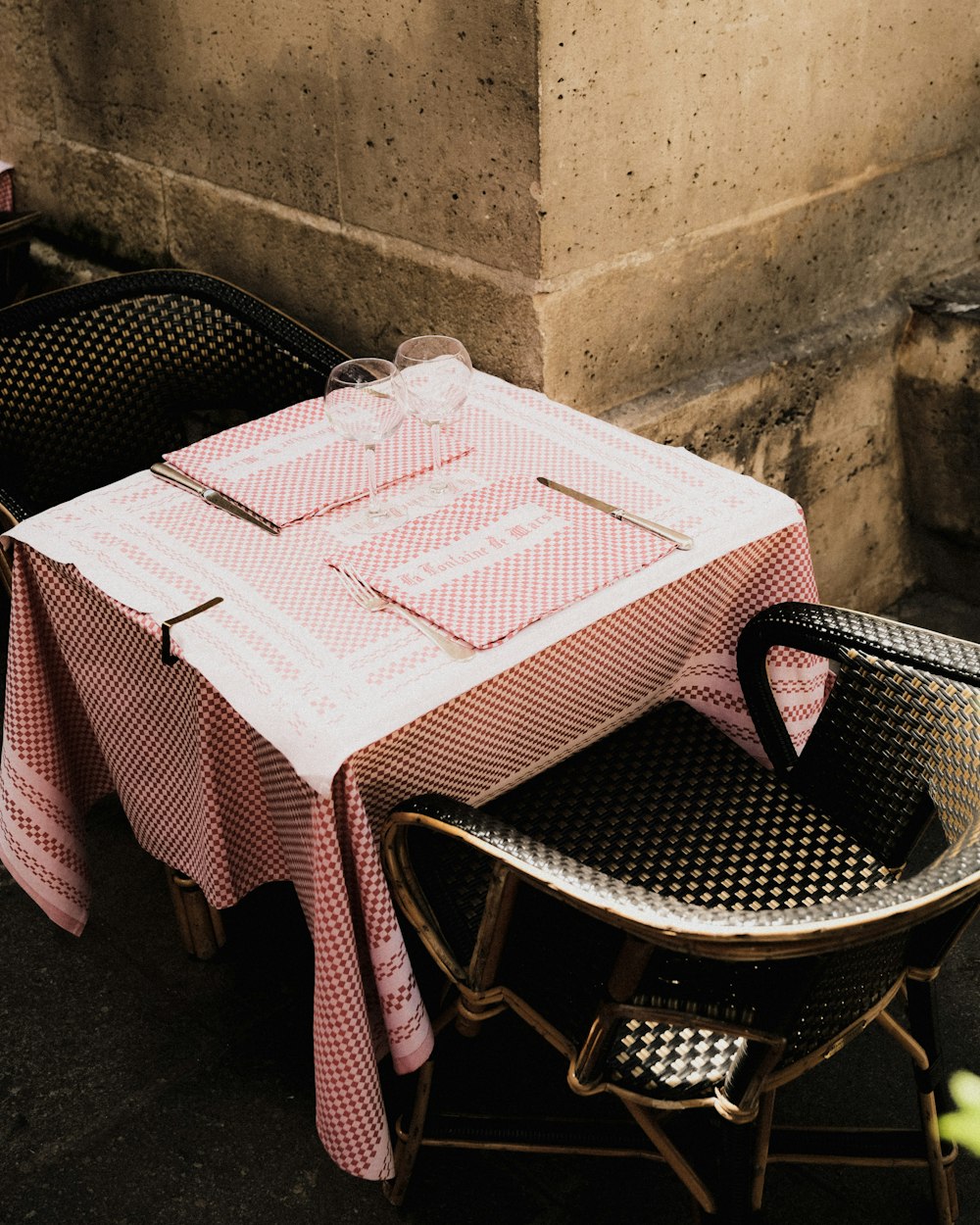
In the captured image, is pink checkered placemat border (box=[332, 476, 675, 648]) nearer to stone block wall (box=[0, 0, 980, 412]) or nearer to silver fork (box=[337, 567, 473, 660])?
silver fork (box=[337, 567, 473, 660])

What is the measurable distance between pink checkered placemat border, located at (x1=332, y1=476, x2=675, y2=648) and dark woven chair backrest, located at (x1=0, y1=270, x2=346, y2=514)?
35.3 inches

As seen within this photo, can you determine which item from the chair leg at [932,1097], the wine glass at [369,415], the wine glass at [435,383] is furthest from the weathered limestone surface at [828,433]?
the chair leg at [932,1097]

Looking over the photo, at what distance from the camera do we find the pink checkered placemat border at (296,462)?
6.62ft

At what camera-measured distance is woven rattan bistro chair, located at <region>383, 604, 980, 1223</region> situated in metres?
1.43

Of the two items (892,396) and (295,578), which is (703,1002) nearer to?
(295,578)

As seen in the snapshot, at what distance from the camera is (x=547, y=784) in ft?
6.56

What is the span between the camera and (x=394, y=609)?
1.77 metres

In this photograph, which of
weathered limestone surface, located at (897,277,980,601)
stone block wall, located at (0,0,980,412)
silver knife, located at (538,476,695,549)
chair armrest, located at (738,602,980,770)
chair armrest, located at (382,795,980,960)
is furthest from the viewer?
weathered limestone surface, located at (897,277,980,601)

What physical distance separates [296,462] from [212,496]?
16 cm

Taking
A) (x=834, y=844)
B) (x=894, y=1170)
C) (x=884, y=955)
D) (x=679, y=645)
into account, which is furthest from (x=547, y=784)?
(x=894, y=1170)

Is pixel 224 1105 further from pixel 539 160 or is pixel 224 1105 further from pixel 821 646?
pixel 539 160

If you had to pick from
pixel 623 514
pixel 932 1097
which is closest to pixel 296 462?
pixel 623 514

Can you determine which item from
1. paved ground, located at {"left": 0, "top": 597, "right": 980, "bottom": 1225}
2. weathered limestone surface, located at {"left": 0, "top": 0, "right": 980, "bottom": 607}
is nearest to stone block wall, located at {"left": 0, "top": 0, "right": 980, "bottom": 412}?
weathered limestone surface, located at {"left": 0, "top": 0, "right": 980, "bottom": 607}

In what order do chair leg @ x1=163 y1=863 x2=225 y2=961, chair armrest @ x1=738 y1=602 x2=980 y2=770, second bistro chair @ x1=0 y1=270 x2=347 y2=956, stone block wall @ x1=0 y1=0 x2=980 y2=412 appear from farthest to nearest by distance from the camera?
second bistro chair @ x1=0 y1=270 x2=347 y2=956, stone block wall @ x1=0 y1=0 x2=980 y2=412, chair leg @ x1=163 y1=863 x2=225 y2=961, chair armrest @ x1=738 y1=602 x2=980 y2=770
